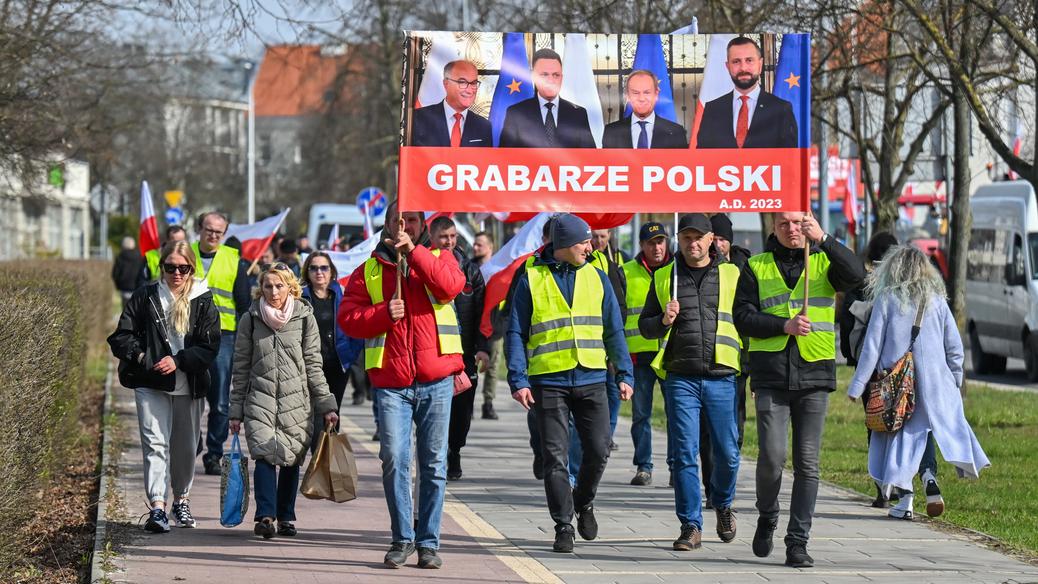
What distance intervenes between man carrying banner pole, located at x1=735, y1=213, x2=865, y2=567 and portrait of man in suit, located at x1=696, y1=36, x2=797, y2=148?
0.54m

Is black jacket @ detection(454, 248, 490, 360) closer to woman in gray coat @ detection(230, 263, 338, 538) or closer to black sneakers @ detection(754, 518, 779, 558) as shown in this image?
woman in gray coat @ detection(230, 263, 338, 538)

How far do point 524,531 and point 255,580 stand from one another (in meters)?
2.07

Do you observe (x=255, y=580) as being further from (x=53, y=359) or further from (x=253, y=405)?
(x=53, y=359)

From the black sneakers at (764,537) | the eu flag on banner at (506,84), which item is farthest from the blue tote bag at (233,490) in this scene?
the black sneakers at (764,537)

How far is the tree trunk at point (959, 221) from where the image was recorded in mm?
18109

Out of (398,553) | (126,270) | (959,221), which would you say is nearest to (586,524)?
(398,553)

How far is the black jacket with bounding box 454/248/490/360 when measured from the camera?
11.4 meters

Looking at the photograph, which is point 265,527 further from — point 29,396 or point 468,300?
point 468,300

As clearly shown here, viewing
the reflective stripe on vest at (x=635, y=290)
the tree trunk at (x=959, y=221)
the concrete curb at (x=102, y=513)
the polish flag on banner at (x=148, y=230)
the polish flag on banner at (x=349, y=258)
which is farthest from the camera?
the tree trunk at (x=959, y=221)

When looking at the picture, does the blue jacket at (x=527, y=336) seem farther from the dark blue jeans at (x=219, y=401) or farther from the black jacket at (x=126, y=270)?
the black jacket at (x=126, y=270)

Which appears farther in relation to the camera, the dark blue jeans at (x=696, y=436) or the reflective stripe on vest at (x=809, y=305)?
the dark blue jeans at (x=696, y=436)

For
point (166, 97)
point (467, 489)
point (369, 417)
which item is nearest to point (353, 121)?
point (166, 97)

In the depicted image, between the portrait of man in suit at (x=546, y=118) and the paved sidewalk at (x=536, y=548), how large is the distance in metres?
2.24

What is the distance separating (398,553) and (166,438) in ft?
6.82
